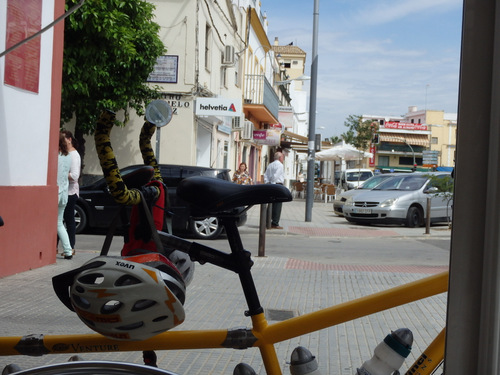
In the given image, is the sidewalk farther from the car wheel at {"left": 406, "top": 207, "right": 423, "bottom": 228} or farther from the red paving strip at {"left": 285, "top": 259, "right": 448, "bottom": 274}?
the car wheel at {"left": 406, "top": 207, "right": 423, "bottom": 228}

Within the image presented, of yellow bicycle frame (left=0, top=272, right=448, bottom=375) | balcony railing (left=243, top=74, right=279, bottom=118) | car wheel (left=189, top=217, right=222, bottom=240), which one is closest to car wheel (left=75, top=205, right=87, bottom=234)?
car wheel (left=189, top=217, right=222, bottom=240)

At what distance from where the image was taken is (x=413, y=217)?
18984 mm

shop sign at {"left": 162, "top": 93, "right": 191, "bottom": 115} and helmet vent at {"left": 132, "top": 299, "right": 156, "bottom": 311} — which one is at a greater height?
shop sign at {"left": 162, "top": 93, "right": 191, "bottom": 115}

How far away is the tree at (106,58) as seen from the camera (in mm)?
16812

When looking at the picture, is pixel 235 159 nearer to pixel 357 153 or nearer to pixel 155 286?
pixel 357 153

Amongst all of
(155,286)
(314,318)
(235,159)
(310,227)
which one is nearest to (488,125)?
(314,318)

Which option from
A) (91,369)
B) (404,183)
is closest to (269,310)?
(91,369)

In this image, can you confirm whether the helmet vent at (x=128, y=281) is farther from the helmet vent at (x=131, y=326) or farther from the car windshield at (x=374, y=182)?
the car windshield at (x=374, y=182)

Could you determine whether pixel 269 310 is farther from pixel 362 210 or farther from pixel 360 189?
pixel 360 189

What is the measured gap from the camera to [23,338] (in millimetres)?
2146

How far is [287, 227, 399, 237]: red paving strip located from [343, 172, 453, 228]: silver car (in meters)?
1.34

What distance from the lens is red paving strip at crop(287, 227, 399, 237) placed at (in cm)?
1625

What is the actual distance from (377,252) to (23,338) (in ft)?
36.1

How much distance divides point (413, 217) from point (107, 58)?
31.0 feet
